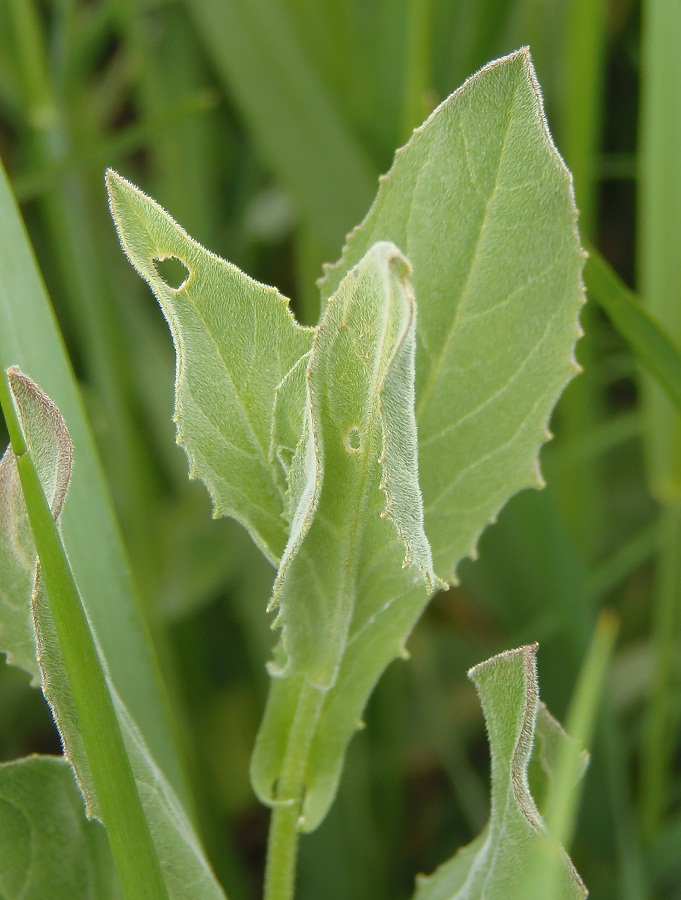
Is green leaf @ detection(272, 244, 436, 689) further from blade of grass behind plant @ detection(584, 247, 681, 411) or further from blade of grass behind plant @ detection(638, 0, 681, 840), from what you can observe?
blade of grass behind plant @ detection(638, 0, 681, 840)

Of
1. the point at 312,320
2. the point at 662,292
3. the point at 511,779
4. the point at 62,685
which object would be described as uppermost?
the point at 312,320

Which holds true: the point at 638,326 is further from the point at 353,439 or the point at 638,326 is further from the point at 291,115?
the point at 291,115

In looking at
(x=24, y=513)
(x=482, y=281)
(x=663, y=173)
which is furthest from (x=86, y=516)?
(x=663, y=173)

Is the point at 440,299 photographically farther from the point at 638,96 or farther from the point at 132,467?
the point at 638,96

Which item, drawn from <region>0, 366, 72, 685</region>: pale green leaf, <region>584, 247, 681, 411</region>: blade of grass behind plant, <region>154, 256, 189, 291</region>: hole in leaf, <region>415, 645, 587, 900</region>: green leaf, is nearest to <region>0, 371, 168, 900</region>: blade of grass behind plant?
<region>0, 366, 72, 685</region>: pale green leaf

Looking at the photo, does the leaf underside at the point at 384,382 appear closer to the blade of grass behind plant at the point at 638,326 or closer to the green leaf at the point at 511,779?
the green leaf at the point at 511,779
